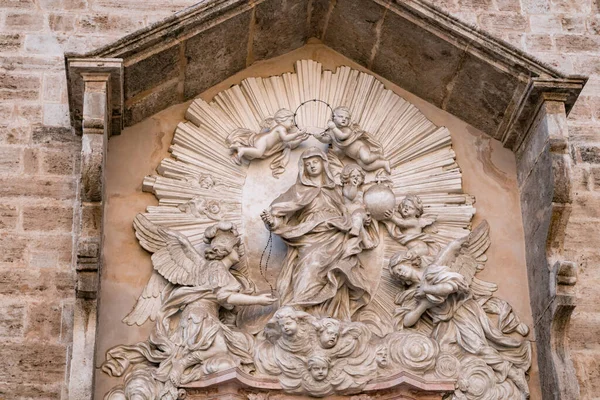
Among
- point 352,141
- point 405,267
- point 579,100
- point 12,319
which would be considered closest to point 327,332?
point 405,267

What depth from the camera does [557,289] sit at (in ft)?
26.1

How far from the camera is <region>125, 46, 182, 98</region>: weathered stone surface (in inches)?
325

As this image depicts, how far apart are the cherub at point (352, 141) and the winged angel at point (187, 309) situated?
887mm

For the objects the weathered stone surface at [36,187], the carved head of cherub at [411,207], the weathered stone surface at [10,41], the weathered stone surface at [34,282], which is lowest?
the weathered stone surface at [34,282]

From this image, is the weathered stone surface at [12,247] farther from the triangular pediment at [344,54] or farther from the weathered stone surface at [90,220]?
the triangular pediment at [344,54]

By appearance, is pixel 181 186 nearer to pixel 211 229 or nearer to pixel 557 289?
pixel 211 229

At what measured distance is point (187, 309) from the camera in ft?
25.9

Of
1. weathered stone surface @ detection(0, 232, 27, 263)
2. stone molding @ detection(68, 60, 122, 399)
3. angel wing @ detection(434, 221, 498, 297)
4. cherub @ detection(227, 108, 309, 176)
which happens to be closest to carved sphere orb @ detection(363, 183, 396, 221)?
angel wing @ detection(434, 221, 498, 297)

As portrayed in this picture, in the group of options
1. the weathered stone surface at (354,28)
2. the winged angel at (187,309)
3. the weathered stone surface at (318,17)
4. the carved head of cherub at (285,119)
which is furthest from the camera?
the weathered stone surface at (318,17)

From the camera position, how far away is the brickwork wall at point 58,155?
7922 mm

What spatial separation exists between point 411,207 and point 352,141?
54 cm

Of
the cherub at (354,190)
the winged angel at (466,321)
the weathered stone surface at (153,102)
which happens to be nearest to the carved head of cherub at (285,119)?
the cherub at (354,190)

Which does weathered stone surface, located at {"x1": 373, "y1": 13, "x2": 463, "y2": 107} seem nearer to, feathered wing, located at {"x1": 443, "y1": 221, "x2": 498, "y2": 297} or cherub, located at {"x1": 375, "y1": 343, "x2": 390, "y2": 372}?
feathered wing, located at {"x1": 443, "y1": 221, "x2": 498, "y2": 297}

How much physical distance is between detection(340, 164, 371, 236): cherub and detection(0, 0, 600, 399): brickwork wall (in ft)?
3.99
